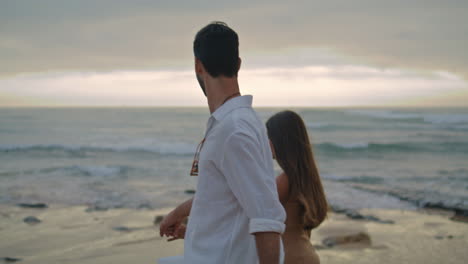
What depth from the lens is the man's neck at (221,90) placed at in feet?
4.75

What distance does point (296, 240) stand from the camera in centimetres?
294

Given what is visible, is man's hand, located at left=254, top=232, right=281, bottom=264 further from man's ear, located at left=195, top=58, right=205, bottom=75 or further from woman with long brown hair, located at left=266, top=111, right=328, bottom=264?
woman with long brown hair, located at left=266, top=111, right=328, bottom=264

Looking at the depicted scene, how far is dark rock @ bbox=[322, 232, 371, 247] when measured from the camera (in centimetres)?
629

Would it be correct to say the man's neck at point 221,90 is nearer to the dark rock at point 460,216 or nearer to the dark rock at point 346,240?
the dark rock at point 346,240

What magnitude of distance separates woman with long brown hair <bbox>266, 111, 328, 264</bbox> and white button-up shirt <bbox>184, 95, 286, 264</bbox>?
5.15ft

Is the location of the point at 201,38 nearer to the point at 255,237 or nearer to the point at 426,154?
the point at 255,237

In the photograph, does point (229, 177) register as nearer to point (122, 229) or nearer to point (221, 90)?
point (221, 90)

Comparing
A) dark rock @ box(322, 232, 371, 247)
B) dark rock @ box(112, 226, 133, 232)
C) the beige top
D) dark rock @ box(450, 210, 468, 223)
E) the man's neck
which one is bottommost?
dark rock @ box(450, 210, 468, 223)

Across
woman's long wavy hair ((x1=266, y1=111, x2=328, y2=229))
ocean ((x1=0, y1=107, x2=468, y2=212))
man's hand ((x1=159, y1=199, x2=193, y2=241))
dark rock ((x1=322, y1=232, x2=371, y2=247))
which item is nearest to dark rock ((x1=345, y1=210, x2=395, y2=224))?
ocean ((x1=0, y1=107, x2=468, y2=212))

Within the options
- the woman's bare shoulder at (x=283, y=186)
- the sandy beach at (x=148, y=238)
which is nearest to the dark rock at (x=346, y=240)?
the sandy beach at (x=148, y=238)

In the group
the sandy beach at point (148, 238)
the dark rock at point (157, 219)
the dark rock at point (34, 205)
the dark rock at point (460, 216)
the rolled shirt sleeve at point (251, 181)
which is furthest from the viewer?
the dark rock at point (34, 205)

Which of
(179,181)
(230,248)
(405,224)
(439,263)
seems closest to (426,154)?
(179,181)

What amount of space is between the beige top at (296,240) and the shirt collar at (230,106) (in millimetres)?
1715

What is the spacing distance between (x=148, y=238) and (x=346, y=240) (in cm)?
292
